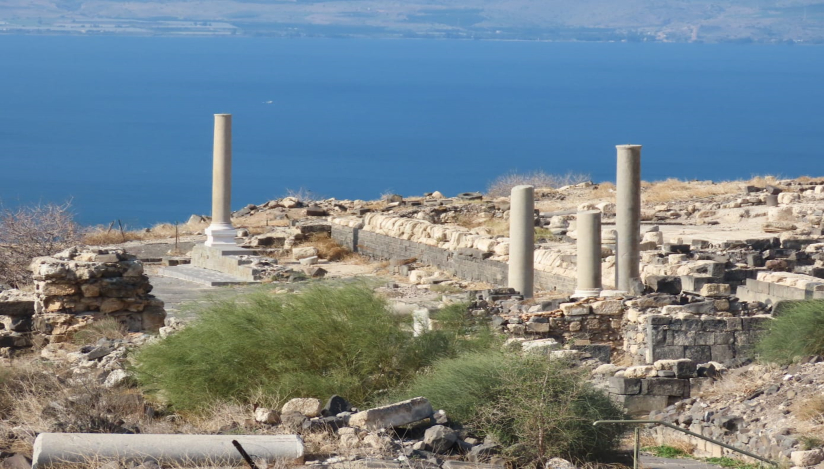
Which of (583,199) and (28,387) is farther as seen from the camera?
(583,199)

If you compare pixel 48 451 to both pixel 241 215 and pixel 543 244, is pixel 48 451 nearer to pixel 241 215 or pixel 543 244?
pixel 543 244

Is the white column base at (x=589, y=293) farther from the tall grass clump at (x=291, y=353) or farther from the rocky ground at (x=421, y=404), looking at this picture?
the tall grass clump at (x=291, y=353)

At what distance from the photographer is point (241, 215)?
109ft

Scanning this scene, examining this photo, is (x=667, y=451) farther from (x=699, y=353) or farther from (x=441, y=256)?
(x=441, y=256)

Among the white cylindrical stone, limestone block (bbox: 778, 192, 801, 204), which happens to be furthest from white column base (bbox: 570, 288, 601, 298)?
limestone block (bbox: 778, 192, 801, 204)

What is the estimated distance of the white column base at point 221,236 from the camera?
2417cm

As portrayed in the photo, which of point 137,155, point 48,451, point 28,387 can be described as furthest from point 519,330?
point 137,155

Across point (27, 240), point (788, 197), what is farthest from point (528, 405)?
point (788, 197)

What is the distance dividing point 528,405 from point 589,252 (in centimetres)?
810

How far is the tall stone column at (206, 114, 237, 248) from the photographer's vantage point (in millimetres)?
24234

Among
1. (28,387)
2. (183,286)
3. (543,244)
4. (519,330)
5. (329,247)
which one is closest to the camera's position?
(28,387)

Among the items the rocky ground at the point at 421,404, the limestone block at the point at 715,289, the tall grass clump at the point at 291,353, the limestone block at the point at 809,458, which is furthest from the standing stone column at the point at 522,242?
the limestone block at the point at 809,458

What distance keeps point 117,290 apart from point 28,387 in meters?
4.48

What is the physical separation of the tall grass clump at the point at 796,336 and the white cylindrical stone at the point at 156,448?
19.3 ft
